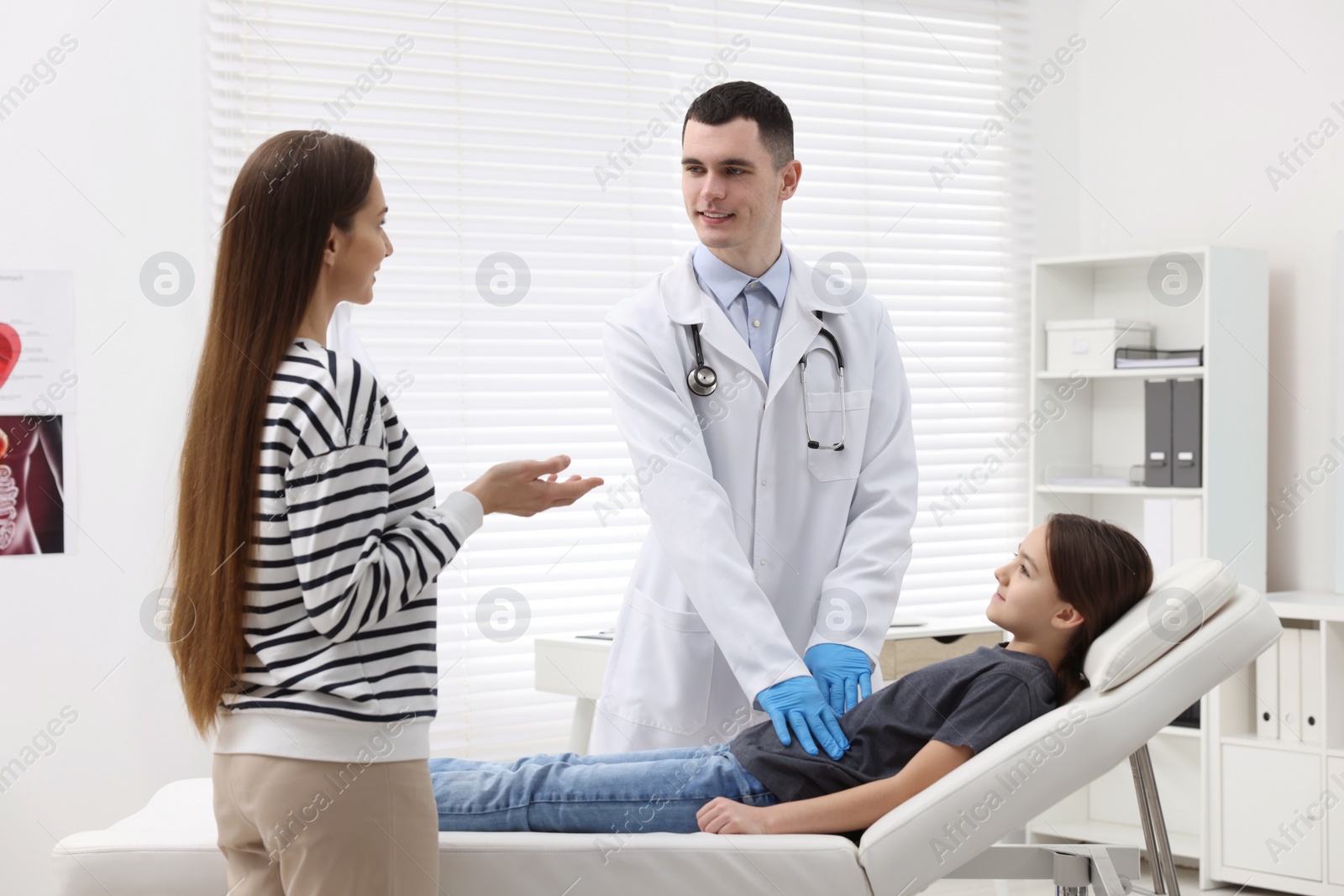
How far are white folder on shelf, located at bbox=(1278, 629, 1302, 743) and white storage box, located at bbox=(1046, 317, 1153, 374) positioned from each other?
94 centimetres

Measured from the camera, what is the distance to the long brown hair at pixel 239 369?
1148mm

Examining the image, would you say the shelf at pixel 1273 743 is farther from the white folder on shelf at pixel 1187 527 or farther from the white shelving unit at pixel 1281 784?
the white folder on shelf at pixel 1187 527

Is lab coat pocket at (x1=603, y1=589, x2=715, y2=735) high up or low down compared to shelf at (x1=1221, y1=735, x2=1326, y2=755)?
up

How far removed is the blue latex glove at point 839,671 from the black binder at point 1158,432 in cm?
204

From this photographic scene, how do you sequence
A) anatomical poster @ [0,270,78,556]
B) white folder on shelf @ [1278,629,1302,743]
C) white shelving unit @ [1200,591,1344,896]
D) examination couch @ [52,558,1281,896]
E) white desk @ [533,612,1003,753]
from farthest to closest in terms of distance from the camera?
white folder on shelf @ [1278,629,1302,743] < white shelving unit @ [1200,591,1344,896] < white desk @ [533,612,1003,753] < anatomical poster @ [0,270,78,556] < examination couch @ [52,558,1281,896]

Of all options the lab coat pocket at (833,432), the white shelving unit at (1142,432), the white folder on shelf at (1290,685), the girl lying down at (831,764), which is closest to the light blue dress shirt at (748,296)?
the lab coat pocket at (833,432)

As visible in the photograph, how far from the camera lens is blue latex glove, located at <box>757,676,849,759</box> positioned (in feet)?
5.54

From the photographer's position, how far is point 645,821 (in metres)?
1.70

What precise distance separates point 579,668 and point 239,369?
187cm

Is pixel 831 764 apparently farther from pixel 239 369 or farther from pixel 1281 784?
pixel 1281 784

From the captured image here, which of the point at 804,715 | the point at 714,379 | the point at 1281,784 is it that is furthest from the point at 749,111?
the point at 1281,784

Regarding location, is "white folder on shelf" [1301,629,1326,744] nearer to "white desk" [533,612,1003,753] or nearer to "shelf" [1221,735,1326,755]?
"shelf" [1221,735,1326,755]

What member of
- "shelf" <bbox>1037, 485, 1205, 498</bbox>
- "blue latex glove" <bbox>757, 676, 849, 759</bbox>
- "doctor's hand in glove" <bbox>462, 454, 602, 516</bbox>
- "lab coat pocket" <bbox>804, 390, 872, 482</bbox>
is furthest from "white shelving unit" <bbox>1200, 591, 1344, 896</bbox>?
"doctor's hand in glove" <bbox>462, 454, 602, 516</bbox>

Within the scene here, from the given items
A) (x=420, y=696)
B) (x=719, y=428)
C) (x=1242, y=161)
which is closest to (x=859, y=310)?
(x=719, y=428)
